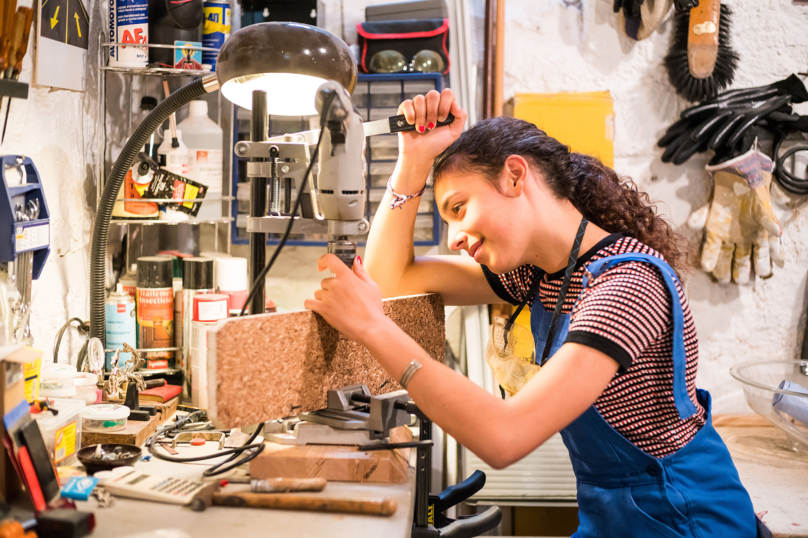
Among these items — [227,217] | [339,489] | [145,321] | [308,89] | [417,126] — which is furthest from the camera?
[227,217]

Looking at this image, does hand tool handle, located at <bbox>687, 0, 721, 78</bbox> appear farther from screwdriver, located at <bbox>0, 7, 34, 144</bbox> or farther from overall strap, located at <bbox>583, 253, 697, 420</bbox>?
screwdriver, located at <bbox>0, 7, 34, 144</bbox>

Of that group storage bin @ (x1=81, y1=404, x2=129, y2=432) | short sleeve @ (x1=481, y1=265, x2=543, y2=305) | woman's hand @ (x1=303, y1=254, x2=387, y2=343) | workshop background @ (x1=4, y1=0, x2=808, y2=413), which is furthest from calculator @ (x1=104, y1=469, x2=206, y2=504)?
workshop background @ (x1=4, y1=0, x2=808, y2=413)

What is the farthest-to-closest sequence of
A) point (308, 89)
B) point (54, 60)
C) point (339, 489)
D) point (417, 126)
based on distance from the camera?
point (54, 60) < point (417, 126) < point (308, 89) < point (339, 489)

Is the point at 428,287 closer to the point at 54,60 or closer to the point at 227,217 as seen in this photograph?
the point at 227,217

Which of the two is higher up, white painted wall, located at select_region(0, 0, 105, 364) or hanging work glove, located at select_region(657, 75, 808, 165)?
hanging work glove, located at select_region(657, 75, 808, 165)

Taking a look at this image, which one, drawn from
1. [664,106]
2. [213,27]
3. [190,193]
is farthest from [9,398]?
[664,106]

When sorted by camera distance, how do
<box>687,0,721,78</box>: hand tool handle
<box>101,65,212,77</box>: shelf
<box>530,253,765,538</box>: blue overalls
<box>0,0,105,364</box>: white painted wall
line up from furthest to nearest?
<box>687,0,721,78</box>: hand tool handle
<box>101,65,212,77</box>: shelf
<box>0,0,105,364</box>: white painted wall
<box>530,253,765,538</box>: blue overalls

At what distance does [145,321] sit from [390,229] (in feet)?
2.40

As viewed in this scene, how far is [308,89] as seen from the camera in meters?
1.13

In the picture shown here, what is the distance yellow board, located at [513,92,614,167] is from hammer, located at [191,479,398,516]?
4.80ft

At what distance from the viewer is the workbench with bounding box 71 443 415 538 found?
0.84 m

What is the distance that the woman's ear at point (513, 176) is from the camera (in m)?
1.17

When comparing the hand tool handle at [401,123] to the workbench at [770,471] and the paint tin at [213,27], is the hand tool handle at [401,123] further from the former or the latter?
the workbench at [770,471]

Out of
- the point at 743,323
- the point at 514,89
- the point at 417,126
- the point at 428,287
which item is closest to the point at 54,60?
the point at 417,126
